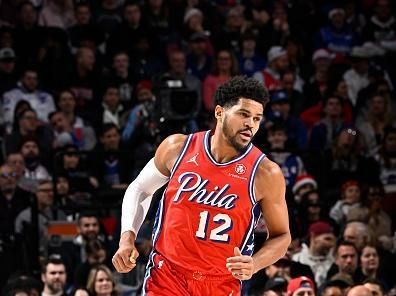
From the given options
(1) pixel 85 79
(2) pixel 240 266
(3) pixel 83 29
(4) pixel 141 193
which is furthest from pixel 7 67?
(2) pixel 240 266

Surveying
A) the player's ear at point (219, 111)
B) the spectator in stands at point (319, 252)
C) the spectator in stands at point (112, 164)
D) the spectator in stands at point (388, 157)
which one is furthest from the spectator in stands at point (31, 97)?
the player's ear at point (219, 111)

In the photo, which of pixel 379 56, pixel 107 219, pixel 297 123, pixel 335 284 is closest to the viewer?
pixel 335 284

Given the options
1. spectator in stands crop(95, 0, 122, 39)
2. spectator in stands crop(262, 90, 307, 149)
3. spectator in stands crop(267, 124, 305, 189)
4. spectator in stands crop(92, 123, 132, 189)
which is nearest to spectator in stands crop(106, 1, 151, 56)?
spectator in stands crop(95, 0, 122, 39)

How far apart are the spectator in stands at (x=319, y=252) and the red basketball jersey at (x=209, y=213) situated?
14.2ft

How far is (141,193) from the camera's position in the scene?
20.5 ft

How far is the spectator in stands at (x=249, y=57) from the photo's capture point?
13.7 meters

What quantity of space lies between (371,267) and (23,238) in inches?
128

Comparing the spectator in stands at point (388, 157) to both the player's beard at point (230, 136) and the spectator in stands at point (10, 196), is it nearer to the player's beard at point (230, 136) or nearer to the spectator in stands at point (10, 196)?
the spectator in stands at point (10, 196)

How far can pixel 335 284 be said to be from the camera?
30.7 feet

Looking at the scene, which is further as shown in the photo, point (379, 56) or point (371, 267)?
point (379, 56)

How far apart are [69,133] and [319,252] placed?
10.8 ft

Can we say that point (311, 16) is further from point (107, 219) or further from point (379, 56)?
point (107, 219)

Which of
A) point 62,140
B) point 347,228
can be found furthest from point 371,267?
point 62,140

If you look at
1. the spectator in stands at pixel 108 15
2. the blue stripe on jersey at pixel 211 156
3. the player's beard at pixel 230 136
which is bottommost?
the blue stripe on jersey at pixel 211 156
